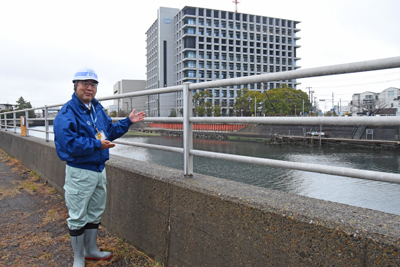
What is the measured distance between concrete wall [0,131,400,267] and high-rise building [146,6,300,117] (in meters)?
83.4

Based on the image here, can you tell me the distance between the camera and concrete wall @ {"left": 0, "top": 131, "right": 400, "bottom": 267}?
4.76 feet

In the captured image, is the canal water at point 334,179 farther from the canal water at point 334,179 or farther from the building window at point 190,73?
the building window at point 190,73

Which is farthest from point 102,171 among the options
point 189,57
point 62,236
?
point 189,57

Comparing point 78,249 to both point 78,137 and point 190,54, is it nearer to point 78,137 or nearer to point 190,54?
point 78,137

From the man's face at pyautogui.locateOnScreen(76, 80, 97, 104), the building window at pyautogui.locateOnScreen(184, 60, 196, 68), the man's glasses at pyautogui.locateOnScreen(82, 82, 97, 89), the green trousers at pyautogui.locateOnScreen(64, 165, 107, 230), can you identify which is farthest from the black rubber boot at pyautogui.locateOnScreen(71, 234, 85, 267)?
the building window at pyautogui.locateOnScreen(184, 60, 196, 68)

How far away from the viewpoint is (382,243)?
4.39ft

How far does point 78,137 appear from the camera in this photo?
225cm

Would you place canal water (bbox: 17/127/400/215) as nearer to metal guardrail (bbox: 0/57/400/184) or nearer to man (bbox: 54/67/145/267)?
metal guardrail (bbox: 0/57/400/184)

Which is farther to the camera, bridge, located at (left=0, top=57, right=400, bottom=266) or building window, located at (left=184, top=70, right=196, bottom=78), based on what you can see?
building window, located at (left=184, top=70, right=196, bottom=78)

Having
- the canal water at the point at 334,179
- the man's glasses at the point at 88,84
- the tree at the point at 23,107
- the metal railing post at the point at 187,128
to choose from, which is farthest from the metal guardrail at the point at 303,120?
the canal water at the point at 334,179

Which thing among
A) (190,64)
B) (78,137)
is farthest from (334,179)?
(190,64)

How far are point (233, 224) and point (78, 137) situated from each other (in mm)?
1319

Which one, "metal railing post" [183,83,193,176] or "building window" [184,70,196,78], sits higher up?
"building window" [184,70,196,78]

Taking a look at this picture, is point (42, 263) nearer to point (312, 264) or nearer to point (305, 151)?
point (312, 264)
